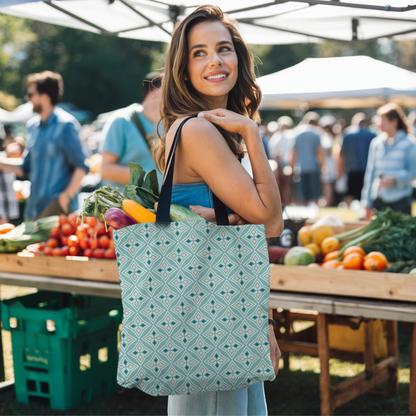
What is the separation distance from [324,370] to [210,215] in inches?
76.5

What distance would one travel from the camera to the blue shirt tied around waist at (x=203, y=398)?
1.58 meters

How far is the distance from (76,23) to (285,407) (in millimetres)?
3471

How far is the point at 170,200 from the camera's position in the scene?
1.45 metres

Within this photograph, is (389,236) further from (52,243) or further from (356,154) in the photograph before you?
(356,154)

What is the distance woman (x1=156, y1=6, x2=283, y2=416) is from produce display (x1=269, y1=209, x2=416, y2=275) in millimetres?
1635

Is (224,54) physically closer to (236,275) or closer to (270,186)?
(270,186)

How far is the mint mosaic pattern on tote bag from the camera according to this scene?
1405 mm

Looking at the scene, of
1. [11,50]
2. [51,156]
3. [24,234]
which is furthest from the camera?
[11,50]

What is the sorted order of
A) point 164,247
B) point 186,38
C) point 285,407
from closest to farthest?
point 164,247
point 186,38
point 285,407

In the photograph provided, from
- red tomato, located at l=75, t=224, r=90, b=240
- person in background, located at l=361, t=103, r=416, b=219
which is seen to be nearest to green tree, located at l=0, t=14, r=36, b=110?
person in background, located at l=361, t=103, r=416, b=219

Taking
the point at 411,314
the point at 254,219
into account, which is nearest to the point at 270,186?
the point at 254,219

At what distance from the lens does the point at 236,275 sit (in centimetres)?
142

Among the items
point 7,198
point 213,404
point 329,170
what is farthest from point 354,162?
point 213,404

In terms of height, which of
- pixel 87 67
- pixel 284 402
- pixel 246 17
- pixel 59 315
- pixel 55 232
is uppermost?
pixel 87 67
